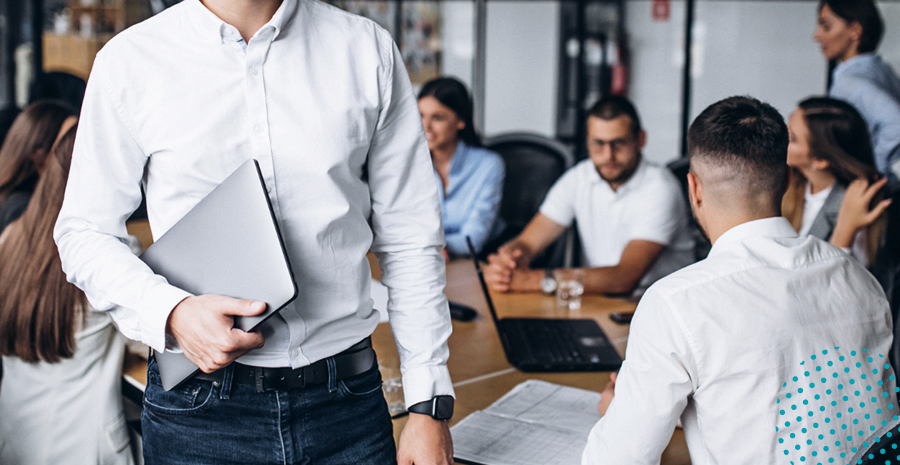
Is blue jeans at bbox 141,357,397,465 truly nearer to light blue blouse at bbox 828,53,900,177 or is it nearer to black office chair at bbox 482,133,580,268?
black office chair at bbox 482,133,580,268

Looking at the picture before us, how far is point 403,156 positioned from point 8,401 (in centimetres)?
130

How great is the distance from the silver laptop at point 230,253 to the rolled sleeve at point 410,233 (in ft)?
0.72

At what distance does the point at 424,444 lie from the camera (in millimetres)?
986

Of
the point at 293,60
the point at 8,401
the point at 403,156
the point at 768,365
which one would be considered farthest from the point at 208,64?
the point at 8,401

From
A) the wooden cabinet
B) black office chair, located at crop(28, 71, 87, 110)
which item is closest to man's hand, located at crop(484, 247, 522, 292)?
black office chair, located at crop(28, 71, 87, 110)

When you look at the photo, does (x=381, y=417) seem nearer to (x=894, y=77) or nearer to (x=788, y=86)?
(x=894, y=77)

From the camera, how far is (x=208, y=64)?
929 mm

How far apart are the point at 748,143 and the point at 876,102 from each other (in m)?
2.32

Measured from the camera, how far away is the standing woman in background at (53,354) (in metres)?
1.63

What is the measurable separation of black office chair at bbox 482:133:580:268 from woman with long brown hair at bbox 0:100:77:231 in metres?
1.75

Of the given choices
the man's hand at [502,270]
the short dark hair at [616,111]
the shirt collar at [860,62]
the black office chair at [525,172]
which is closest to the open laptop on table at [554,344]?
the man's hand at [502,270]

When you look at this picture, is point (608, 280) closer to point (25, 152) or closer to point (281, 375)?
point (281, 375)

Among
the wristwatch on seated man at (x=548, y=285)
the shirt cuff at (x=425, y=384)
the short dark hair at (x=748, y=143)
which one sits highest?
the short dark hair at (x=748, y=143)

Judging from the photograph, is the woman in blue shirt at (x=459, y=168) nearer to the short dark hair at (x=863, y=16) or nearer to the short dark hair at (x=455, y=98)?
the short dark hair at (x=455, y=98)
